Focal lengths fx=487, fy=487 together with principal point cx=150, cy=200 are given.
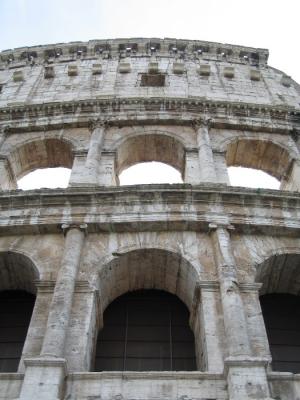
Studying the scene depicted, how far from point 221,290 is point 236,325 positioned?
93cm

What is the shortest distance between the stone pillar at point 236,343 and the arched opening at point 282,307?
933mm

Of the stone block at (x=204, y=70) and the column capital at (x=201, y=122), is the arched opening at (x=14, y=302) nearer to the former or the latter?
the column capital at (x=201, y=122)

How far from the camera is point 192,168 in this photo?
13.3 meters

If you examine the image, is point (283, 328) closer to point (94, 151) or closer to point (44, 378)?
point (44, 378)

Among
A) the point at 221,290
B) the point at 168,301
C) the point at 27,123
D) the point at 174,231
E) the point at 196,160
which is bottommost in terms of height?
the point at 221,290

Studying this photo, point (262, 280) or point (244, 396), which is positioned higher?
point (262, 280)

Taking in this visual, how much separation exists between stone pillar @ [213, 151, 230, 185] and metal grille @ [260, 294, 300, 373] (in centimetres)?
328

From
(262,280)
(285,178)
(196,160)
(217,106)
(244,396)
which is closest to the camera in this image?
(244,396)

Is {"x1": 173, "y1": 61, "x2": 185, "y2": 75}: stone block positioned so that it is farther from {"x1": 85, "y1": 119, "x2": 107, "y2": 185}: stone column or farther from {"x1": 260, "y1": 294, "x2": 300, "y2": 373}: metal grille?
{"x1": 260, "y1": 294, "x2": 300, "y2": 373}: metal grille

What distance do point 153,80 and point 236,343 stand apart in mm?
12585

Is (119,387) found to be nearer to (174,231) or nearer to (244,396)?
(244,396)

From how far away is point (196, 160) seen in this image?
13.6 m

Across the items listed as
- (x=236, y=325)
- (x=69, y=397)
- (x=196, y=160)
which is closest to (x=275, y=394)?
(x=236, y=325)

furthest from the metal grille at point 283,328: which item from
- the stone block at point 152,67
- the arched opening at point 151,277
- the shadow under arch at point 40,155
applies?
the stone block at point 152,67
